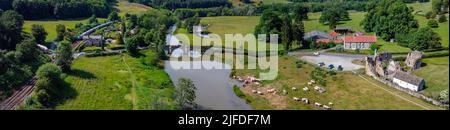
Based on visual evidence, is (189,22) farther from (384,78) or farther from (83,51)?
(384,78)

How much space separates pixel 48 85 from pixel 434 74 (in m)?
45.9

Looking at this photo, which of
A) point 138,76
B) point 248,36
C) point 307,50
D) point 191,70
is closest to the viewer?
point 138,76

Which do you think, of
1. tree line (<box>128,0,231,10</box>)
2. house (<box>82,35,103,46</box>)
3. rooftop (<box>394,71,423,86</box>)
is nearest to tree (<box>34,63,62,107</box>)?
house (<box>82,35,103,46</box>)

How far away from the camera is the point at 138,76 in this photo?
2234 inches

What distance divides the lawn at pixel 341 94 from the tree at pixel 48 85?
21.7m

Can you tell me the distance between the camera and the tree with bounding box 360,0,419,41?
79938 millimetres

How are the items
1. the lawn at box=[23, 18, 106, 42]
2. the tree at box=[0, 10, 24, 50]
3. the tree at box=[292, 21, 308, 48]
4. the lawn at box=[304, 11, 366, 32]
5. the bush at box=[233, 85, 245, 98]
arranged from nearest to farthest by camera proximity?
the bush at box=[233, 85, 245, 98] < the tree at box=[0, 10, 24, 50] < the tree at box=[292, 21, 308, 48] < the lawn at box=[23, 18, 106, 42] < the lawn at box=[304, 11, 366, 32]

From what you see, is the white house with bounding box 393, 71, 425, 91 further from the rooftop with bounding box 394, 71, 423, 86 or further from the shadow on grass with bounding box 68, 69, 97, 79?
the shadow on grass with bounding box 68, 69, 97, 79

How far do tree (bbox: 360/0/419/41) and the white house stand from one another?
3049cm

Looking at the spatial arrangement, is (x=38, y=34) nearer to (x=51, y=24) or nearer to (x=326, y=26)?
(x=51, y=24)

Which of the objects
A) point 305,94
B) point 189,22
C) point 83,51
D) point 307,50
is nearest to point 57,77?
point 83,51

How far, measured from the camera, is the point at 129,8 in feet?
424

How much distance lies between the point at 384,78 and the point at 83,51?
4700 cm

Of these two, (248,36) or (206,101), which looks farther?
(248,36)
